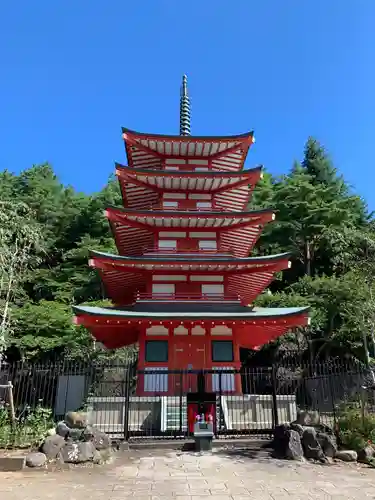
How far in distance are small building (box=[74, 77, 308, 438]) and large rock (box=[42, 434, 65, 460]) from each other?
20.1 feet

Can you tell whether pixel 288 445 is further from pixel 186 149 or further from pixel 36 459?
pixel 186 149

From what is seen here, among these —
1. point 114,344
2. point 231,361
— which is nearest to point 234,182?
point 231,361

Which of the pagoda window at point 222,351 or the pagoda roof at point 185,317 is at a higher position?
the pagoda roof at point 185,317

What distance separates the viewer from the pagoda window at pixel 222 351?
1808 cm

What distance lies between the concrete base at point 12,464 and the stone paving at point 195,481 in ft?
0.88

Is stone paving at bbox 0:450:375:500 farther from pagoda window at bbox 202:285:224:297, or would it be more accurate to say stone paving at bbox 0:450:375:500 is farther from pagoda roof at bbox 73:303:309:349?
pagoda window at bbox 202:285:224:297

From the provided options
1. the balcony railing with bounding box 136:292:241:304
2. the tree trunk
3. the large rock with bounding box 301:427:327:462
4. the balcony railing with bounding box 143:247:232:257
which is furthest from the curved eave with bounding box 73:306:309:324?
the tree trunk

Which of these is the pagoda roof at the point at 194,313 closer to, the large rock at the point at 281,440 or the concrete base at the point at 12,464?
the large rock at the point at 281,440

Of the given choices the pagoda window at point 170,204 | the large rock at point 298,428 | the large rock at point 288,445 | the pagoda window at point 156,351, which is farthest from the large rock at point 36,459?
the pagoda window at point 170,204

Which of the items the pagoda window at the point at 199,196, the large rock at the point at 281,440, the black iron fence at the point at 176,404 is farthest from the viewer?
the pagoda window at the point at 199,196

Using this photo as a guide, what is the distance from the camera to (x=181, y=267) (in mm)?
18641

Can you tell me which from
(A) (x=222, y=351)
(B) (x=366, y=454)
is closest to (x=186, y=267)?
(A) (x=222, y=351)

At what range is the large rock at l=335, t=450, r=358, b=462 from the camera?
1030 centimetres

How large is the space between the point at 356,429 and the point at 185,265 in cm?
972
